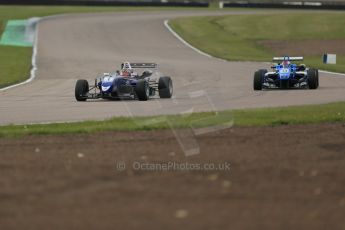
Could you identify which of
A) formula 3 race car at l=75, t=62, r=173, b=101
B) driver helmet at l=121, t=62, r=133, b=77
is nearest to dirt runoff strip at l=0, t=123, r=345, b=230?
formula 3 race car at l=75, t=62, r=173, b=101

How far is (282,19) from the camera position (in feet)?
196

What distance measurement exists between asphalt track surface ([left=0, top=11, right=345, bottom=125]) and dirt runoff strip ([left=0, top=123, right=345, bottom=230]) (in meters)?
4.96

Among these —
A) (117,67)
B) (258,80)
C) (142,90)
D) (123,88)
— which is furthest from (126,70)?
(117,67)

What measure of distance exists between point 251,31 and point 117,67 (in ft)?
68.4

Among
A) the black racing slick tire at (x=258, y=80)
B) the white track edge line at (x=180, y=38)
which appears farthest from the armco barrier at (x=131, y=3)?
the black racing slick tire at (x=258, y=80)

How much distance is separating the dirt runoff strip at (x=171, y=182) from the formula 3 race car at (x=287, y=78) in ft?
36.5

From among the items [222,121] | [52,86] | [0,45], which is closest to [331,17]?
[0,45]

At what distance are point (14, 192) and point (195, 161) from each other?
112 inches

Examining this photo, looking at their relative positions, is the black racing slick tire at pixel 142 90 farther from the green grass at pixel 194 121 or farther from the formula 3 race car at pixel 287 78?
the formula 3 race car at pixel 287 78

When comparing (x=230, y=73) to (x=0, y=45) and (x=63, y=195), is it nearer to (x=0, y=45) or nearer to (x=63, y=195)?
(x=0, y=45)

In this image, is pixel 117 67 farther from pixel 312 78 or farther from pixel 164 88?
pixel 164 88

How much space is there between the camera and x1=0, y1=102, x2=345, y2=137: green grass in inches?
571

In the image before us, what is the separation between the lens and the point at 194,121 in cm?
1522

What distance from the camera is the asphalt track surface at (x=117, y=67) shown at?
19.1 m
